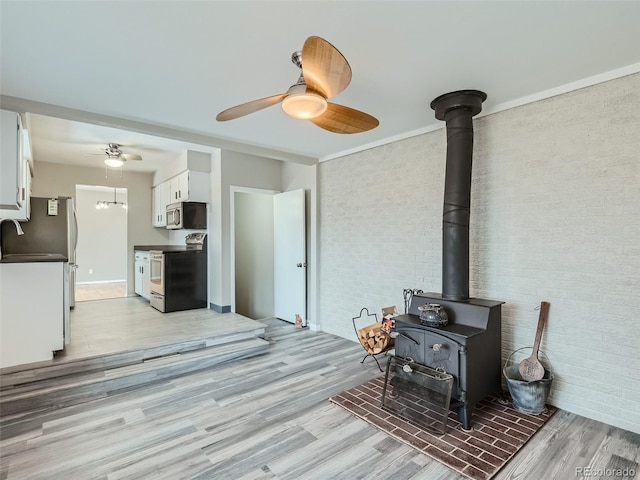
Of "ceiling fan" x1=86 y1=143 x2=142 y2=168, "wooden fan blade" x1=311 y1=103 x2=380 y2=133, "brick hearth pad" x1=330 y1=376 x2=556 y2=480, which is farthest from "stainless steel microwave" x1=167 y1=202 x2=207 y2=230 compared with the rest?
"brick hearth pad" x1=330 y1=376 x2=556 y2=480

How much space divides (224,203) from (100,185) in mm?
3076

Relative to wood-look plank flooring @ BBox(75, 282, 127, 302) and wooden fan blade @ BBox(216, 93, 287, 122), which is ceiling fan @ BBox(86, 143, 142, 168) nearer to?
wood-look plank flooring @ BBox(75, 282, 127, 302)

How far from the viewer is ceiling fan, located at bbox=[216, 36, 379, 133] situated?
5.21ft

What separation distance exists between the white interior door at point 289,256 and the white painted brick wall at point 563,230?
184cm

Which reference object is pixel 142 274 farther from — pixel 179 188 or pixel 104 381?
pixel 104 381

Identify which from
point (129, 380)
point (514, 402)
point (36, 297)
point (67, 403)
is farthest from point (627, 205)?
point (36, 297)

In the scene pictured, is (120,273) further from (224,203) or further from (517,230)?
(517,230)

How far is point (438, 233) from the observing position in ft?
11.3

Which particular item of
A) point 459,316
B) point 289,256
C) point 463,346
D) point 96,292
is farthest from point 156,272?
point 463,346

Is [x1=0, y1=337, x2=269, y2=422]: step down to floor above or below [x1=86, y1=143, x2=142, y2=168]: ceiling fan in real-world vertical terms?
below

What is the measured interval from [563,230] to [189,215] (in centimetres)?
471

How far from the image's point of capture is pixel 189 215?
204 inches

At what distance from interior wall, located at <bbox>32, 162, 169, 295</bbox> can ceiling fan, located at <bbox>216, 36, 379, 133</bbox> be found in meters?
5.32

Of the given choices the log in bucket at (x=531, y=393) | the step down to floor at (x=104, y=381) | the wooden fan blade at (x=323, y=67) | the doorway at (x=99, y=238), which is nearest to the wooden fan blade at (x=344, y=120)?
the wooden fan blade at (x=323, y=67)
